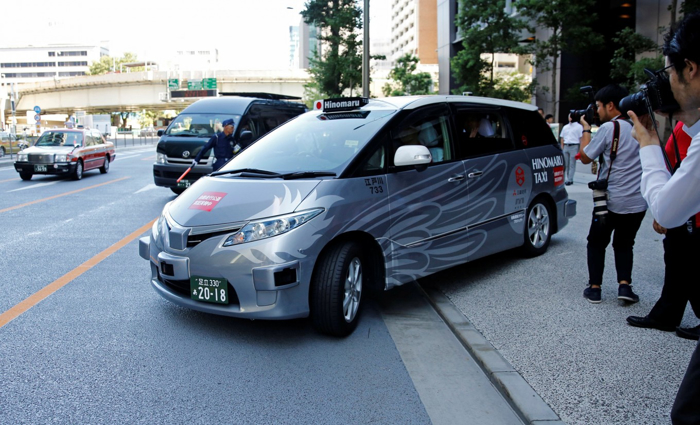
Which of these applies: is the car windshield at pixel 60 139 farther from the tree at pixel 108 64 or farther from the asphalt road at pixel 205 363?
the tree at pixel 108 64

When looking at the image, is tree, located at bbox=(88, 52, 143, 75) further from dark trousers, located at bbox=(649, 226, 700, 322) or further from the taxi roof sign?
dark trousers, located at bbox=(649, 226, 700, 322)

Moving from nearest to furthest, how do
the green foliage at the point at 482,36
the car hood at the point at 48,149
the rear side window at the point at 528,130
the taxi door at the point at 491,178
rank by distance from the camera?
the taxi door at the point at 491,178
the rear side window at the point at 528,130
the car hood at the point at 48,149
the green foliage at the point at 482,36

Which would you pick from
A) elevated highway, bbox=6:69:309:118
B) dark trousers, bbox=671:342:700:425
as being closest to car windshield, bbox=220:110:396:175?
dark trousers, bbox=671:342:700:425

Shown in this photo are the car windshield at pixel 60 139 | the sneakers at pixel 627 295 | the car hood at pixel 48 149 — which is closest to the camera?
the sneakers at pixel 627 295

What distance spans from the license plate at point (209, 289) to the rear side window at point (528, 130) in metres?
3.81

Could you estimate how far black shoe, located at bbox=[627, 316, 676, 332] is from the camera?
422 centimetres

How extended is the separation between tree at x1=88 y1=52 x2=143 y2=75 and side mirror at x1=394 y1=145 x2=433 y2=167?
110 meters

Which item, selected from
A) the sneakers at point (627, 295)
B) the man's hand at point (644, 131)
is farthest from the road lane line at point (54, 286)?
the sneakers at point (627, 295)

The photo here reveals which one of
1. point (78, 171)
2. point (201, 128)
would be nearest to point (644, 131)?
point (201, 128)

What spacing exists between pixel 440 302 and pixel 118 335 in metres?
2.62

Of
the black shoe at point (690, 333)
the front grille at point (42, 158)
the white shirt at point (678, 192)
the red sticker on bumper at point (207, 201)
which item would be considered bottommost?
the black shoe at point (690, 333)

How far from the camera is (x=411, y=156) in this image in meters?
4.58

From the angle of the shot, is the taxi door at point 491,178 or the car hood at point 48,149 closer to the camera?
the taxi door at point 491,178

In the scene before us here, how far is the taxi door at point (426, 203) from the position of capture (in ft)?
15.5
